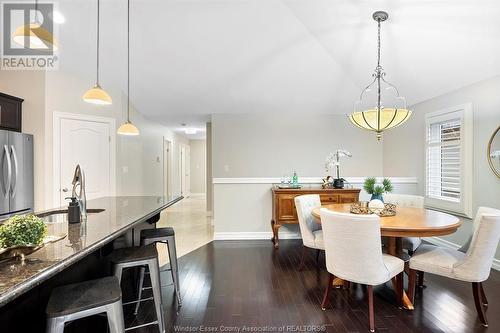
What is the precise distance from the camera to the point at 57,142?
400 centimetres

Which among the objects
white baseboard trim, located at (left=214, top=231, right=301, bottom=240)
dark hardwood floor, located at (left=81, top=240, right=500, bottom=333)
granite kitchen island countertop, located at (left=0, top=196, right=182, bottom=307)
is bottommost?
dark hardwood floor, located at (left=81, top=240, right=500, bottom=333)

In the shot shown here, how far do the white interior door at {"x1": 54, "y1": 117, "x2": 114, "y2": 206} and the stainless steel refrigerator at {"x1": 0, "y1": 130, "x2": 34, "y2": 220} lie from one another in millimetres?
331

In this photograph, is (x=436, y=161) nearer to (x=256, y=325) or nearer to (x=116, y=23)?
(x=256, y=325)

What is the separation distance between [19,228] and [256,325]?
175cm

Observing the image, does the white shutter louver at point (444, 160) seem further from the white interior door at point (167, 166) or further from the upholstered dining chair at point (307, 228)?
the white interior door at point (167, 166)

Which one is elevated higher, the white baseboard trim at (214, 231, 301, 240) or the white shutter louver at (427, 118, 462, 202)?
the white shutter louver at (427, 118, 462, 202)

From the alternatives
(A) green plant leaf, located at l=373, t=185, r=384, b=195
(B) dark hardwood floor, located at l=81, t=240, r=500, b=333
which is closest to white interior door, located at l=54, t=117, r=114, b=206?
(B) dark hardwood floor, located at l=81, t=240, r=500, b=333

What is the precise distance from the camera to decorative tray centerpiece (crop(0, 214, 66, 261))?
3.39 feet

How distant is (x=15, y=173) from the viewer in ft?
11.2

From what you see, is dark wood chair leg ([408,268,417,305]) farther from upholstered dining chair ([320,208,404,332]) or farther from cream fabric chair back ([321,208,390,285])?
cream fabric chair back ([321,208,390,285])

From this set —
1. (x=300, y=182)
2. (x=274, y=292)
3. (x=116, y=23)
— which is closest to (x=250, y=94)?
(x=300, y=182)

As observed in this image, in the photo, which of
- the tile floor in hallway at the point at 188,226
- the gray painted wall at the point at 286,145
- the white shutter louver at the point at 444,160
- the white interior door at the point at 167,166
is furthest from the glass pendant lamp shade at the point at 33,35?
the white interior door at the point at 167,166

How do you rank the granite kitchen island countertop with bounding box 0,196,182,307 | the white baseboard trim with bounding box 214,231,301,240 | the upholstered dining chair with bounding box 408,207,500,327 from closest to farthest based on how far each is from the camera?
the granite kitchen island countertop with bounding box 0,196,182,307 → the upholstered dining chair with bounding box 408,207,500,327 → the white baseboard trim with bounding box 214,231,301,240

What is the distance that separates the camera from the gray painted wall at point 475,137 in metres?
3.04
